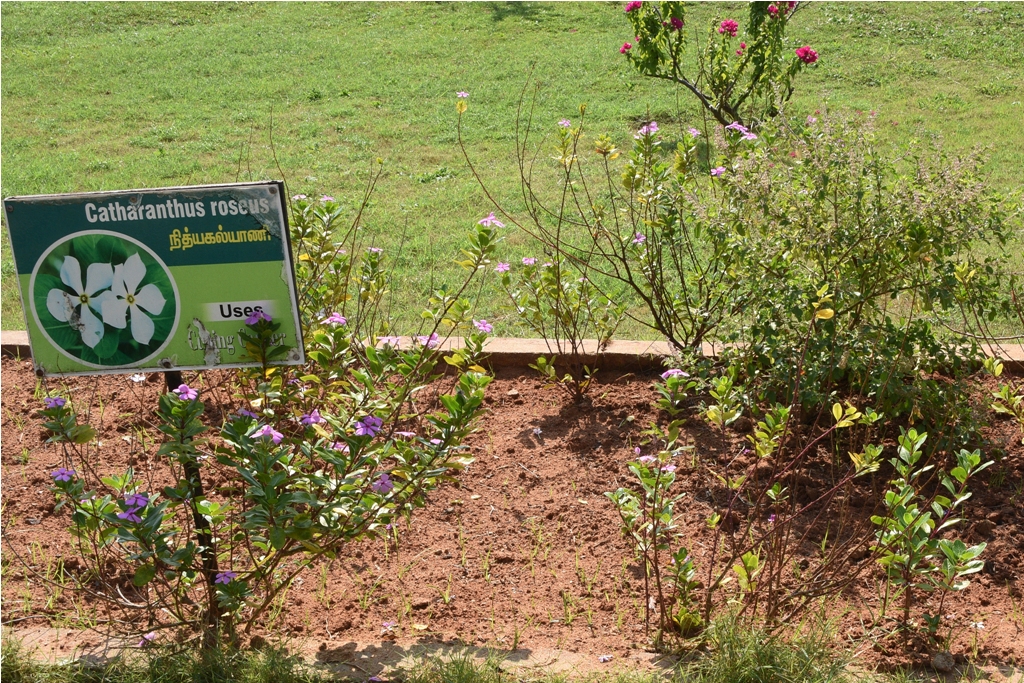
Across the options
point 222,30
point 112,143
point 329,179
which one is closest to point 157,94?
point 112,143

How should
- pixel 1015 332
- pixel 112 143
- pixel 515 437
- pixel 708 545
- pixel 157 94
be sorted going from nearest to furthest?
pixel 708 545, pixel 515 437, pixel 1015 332, pixel 112 143, pixel 157 94

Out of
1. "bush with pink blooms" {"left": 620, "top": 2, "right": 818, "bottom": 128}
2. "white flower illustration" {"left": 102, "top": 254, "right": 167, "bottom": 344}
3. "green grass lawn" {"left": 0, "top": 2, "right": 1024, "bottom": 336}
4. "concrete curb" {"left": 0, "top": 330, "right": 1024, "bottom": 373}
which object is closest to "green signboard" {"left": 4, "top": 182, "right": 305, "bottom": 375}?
"white flower illustration" {"left": 102, "top": 254, "right": 167, "bottom": 344}

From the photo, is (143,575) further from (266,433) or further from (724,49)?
(724,49)

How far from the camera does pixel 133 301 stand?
269 centimetres

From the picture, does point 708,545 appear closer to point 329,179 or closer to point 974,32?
point 329,179

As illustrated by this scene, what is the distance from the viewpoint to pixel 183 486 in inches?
102

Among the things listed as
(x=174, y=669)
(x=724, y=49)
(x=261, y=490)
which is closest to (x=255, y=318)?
(x=261, y=490)

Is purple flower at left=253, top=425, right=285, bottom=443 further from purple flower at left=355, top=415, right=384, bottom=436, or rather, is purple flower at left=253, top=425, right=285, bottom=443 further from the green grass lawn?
the green grass lawn

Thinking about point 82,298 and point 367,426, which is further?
point 82,298

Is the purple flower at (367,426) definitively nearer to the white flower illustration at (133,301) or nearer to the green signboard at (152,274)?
the green signboard at (152,274)

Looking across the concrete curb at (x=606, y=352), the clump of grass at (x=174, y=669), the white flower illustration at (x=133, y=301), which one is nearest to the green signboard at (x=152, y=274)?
the white flower illustration at (x=133, y=301)

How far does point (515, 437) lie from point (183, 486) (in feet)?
5.13

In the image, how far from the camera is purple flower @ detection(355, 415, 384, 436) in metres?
2.52

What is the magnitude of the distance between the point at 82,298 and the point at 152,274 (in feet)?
0.70
